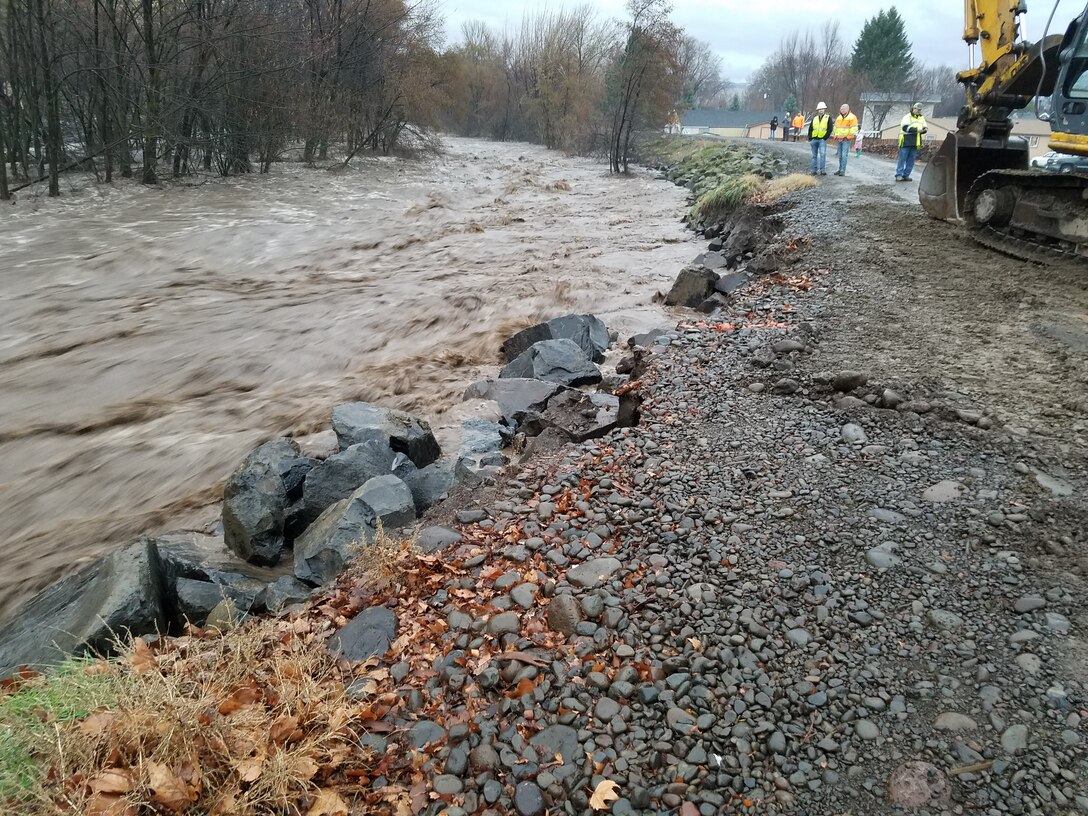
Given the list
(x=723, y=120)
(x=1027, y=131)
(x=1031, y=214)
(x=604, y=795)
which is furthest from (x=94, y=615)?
(x=723, y=120)

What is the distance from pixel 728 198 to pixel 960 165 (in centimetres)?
667

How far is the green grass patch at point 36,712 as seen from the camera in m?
2.30

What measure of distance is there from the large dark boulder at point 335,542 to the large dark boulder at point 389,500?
6 cm

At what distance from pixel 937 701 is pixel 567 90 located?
47079mm

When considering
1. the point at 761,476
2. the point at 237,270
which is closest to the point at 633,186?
the point at 237,270

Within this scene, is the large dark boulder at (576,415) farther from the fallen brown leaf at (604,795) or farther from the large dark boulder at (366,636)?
the fallen brown leaf at (604,795)

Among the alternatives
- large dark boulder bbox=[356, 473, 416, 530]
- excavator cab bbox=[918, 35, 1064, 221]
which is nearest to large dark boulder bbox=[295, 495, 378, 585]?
large dark boulder bbox=[356, 473, 416, 530]

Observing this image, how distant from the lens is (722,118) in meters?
84.5

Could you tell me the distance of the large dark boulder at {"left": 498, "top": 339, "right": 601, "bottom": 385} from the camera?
24.3 ft

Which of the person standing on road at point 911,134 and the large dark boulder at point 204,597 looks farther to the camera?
the person standing on road at point 911,134

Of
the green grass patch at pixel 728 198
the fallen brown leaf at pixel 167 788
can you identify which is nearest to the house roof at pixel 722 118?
the green grass patch at pixel 728 198

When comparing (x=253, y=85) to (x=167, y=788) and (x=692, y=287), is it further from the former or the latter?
(x=167, y=788)

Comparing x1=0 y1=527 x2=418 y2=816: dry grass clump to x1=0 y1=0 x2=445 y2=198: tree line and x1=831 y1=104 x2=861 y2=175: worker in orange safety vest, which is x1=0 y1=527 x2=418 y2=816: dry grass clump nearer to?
x1=0 y1=0 x2=445 y2=198: tree line

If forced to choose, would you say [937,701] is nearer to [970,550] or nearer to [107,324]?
[970,550]
